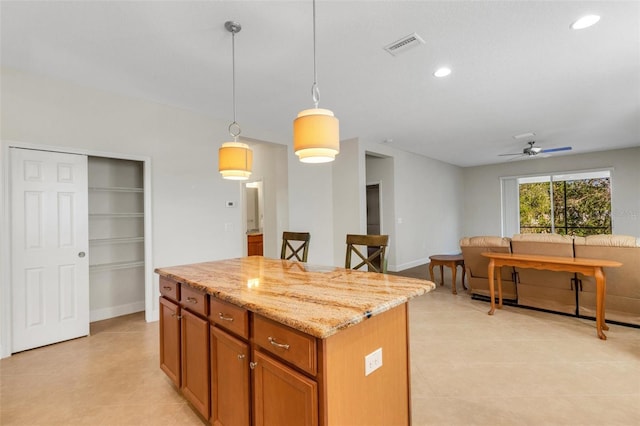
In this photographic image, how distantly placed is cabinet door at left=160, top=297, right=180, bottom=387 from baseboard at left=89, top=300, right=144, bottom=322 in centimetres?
210

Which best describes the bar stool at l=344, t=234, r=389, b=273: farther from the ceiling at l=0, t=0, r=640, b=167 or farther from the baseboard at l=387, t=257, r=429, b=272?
the baseboard at l=387, t=257, r=429, b=272

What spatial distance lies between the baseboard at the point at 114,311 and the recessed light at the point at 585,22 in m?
5.40

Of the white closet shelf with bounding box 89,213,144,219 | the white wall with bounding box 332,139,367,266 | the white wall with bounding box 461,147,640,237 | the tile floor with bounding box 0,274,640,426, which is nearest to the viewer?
the tile floor with bounding box 0,274,640,426

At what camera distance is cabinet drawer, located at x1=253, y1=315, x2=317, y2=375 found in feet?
3.57

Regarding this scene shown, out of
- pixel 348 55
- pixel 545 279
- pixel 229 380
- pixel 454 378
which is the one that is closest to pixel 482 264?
pixel 545 279

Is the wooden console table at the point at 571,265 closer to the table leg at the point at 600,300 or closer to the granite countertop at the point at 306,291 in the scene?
the table leg at the point at 600,300

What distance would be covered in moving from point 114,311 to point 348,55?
13.3ft

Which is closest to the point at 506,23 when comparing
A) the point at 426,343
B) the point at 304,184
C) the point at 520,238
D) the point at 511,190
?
the point at 520,238

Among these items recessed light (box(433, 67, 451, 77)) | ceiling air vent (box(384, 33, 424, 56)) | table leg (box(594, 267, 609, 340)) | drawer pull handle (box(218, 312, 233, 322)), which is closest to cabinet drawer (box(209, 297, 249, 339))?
drawer pull handle (box(218, 312, 233, 322))

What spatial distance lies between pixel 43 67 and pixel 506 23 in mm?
4118

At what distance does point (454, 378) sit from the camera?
2.27 m

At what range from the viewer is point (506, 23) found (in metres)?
2.30

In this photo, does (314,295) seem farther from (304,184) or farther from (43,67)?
(304,184)

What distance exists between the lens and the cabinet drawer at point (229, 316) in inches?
54.8
